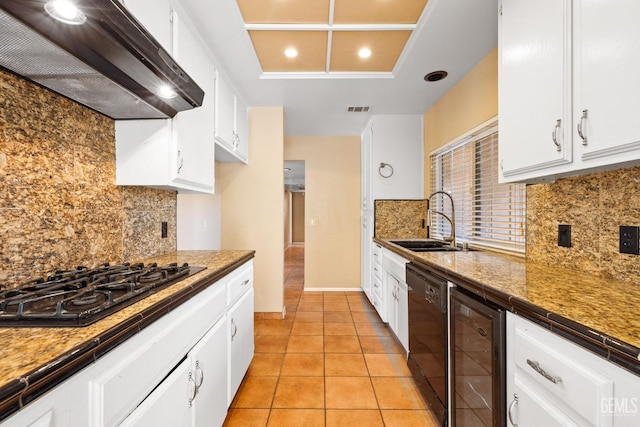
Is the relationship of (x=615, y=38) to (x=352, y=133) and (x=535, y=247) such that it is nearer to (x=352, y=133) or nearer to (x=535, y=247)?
(x=535, y=247)

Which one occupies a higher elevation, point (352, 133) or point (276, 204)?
point (352, 133)

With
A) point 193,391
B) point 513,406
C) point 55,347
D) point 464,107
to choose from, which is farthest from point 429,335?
point 464,107

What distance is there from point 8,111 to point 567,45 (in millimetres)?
2137

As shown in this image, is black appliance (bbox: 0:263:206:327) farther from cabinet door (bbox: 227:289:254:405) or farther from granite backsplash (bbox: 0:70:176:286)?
cabinet door (bbox: 227:289:254:405)

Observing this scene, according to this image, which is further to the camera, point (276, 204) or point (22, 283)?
point (276, 204)

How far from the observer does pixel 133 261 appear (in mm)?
1744

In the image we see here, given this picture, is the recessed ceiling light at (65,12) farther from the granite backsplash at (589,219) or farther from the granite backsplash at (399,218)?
the granite backsplash at (399,218)

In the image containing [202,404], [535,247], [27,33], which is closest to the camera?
[27,33]

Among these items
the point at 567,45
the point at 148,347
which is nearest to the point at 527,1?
the point at 567,45

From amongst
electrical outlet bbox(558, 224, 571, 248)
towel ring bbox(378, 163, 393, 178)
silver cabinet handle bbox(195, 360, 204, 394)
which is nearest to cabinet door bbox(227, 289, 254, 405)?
silver cabinet handle bbox(195, 360, 204, 394)

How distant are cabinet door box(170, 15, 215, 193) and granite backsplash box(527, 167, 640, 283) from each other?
6.91ft

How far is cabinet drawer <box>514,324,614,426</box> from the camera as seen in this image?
68 cm

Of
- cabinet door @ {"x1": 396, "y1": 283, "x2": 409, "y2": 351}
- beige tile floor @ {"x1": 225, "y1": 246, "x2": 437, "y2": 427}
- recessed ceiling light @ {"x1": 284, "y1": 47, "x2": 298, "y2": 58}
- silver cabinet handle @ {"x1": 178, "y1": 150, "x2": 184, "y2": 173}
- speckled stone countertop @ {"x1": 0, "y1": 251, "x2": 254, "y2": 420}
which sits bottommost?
beige tile floor @ {"x1": 225, "y1": 246, "x2": 437, "y2": 427}

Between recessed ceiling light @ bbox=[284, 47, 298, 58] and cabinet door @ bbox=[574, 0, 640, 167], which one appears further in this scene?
recessed ceiling light @ bbox=[284, 47, 298, 58]
